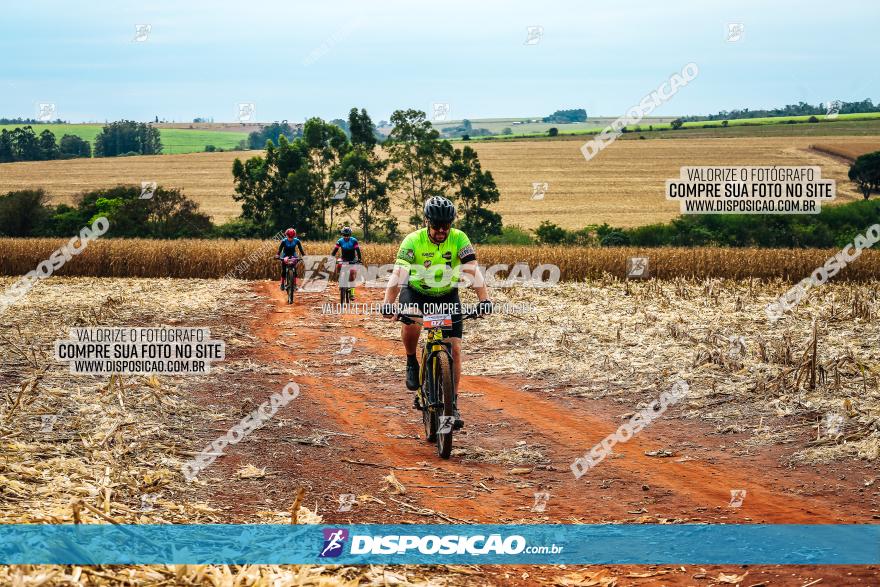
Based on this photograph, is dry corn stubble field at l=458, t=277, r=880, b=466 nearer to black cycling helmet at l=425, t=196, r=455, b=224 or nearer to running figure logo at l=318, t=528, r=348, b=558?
black cycling helmet at l=425, t=196, r=455, b=224

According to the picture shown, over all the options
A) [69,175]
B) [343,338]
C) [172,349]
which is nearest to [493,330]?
[343,338]

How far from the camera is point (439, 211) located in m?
8.60

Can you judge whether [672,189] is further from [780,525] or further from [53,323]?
[780,525]

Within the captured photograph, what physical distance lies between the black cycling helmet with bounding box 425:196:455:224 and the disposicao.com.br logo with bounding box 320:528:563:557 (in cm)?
341

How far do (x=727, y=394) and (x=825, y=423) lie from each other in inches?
73.7

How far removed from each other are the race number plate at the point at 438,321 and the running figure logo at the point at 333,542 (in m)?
2.86

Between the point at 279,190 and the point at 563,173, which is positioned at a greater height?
the point at 563,173

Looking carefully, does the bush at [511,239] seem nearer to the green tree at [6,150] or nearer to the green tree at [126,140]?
the green tree at [6,150]

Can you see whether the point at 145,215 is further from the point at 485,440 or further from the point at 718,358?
the point at 485,440

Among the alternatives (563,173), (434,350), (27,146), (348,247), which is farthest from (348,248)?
(27,146)

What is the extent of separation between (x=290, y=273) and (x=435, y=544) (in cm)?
1802

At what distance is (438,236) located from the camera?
8.84 meters

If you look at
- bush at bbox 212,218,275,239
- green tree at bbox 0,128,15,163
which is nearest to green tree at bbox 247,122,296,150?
green tree at bbox 0,128,15,163

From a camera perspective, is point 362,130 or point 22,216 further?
point 362,130
